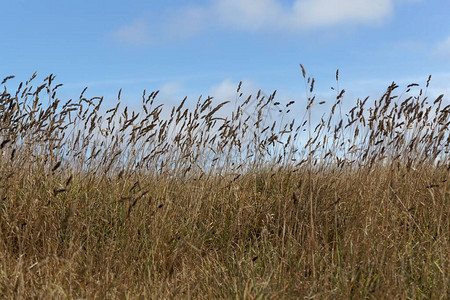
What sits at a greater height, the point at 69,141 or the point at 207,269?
the point at 69,141

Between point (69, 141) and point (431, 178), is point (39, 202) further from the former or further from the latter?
point (431, 178)

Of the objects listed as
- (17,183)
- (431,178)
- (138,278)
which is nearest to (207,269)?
(138,278)

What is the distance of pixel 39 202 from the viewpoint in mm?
3840

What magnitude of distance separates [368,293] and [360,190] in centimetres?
133

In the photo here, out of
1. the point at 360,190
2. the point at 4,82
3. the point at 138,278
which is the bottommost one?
the point at 138,278

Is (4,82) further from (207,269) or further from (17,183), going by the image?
(207,269)

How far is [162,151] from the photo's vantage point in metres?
4.27

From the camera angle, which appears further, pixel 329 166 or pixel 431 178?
pixel 431 178

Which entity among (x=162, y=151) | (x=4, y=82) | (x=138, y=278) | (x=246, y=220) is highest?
(x=4, y=82)

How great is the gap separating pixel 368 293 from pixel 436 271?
668 mm

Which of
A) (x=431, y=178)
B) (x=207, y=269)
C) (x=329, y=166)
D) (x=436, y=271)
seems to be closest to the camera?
(x=436, y=271)

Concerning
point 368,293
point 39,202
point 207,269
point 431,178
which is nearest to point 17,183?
point 39,202

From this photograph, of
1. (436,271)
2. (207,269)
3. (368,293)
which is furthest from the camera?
(207,269)

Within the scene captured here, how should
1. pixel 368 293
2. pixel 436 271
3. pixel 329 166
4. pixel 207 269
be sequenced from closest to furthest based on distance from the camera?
pixel 368 293
pixel 436 271
pixel 207 269
pixel 329 166
